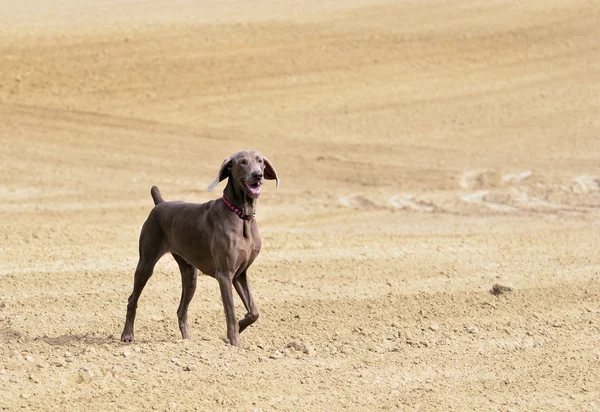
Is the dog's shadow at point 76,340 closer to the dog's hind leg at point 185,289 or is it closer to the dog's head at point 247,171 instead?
the dog's hind leg at point 185,289

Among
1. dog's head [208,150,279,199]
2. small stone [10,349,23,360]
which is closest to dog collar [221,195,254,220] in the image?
dog's head [208,150,279,199]

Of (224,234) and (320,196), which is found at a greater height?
(224,234)

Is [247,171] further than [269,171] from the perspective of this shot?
No

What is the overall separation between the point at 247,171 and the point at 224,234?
1.94 ft

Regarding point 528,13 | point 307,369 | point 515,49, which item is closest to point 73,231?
point 307,369

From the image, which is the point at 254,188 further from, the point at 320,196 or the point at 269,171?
the point at 320,196

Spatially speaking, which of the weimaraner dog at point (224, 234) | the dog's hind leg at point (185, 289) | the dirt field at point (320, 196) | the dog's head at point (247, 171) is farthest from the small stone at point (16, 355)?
the dog's head at point (247, 171)

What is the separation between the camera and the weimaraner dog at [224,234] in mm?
8164

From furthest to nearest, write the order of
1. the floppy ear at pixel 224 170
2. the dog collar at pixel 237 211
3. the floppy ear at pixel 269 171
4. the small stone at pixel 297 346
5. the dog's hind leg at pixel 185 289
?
the dog's hind leg at pixel 185 289 < the small stone at pixel 297 346 < the floppy ear at pixel 269 171 < the dog collar at pixel 237 211 < the floppy ear at pixel 224 170

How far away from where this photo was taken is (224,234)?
27.0ft

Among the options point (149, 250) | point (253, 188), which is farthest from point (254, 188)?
point (149, 250)

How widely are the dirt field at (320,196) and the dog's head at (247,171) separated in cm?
141

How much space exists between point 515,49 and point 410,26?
325 centimetres

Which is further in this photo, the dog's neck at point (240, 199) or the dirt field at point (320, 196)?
the dog's neck at point (240, 199)
